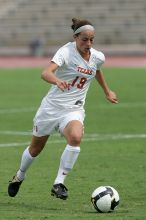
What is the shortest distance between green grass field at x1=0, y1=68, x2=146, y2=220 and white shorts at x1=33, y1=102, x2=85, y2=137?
843mm

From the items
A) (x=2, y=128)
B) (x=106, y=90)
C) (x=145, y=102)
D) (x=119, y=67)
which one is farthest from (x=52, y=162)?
(x=119, y=67)

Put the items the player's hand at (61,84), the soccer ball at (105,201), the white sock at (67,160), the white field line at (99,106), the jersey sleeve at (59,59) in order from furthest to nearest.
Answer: the white field line at (99,106) < the jersey sleeve at (59,59) < the white sock at (67,160) < the player's hand at (61,84) < the soccer ball at (105,201)

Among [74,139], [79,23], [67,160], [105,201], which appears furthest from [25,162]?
[79,23]

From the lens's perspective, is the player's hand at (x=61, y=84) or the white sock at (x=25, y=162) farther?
the white sock at (x=25, y=162)

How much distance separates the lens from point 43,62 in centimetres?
A: 4616

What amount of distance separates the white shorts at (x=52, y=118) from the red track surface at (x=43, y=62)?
31.5 meters

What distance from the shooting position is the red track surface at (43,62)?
→ 43.3m

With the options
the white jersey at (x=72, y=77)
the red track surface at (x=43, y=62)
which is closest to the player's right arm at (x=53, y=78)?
the white jersey at (x=72, y=77)

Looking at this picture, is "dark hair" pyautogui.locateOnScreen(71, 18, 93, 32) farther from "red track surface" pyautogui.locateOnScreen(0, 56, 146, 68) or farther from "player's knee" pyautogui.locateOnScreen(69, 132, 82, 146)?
"red track surface" pyautogui.locateOnScreen(0, 56, 146, 68)

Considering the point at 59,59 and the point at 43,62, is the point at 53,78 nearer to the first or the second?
the point at 59,59

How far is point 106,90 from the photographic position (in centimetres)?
1095

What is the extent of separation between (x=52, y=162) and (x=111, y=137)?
3375 millimetres

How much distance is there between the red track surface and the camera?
43.3 m

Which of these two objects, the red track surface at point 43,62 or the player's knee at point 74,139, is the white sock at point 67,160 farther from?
the red track surface at point 43,62
